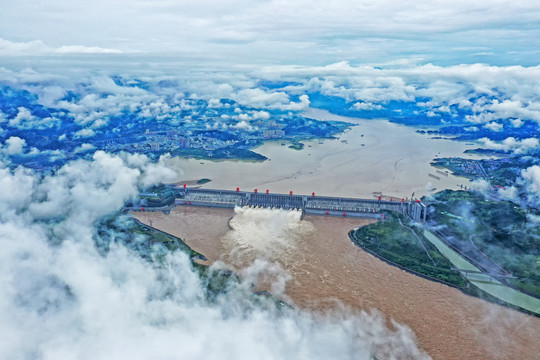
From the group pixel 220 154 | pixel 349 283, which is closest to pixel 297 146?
pixel 220 154

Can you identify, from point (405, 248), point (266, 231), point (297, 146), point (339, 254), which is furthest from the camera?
point (297, 146)

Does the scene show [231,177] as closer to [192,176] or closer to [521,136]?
[192,176]

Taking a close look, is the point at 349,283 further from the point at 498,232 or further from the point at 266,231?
the point at 498,232

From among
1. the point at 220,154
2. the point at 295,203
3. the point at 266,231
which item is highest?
the point at 295,203

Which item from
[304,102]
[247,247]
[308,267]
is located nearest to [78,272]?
[247,247]

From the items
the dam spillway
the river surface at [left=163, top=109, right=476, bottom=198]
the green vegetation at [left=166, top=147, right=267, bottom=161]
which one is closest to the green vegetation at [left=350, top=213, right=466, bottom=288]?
the dam spillway

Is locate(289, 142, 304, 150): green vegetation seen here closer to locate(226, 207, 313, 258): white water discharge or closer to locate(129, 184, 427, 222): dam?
locate(129, 184, 427, 222): dam

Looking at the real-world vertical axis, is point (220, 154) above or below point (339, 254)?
below

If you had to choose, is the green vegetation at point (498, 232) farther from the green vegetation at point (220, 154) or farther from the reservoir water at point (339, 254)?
the green vegetation at point (220, 154)
